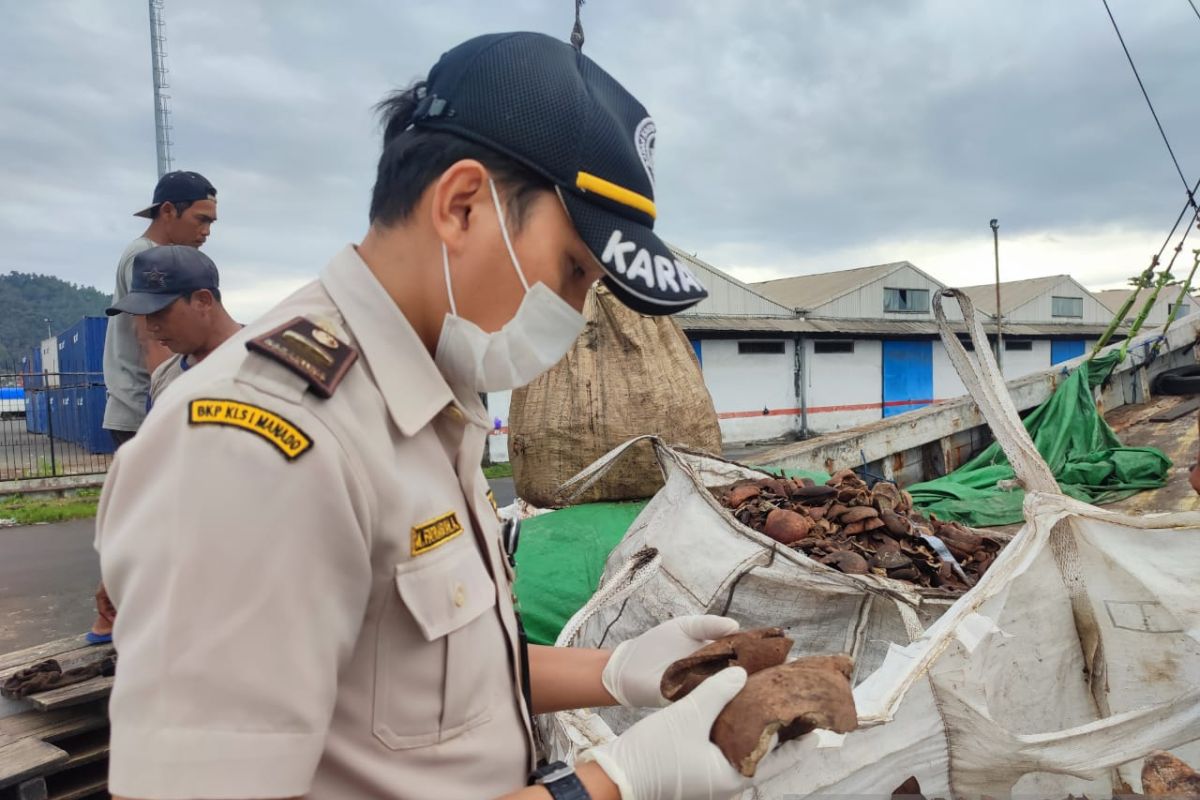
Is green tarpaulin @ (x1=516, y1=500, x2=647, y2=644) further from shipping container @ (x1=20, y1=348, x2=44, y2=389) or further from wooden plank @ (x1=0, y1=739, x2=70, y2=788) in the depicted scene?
shipping container @ (x1=20, y1=348, x2=44, y2=389)

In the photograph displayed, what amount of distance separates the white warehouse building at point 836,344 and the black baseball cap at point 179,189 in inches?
381

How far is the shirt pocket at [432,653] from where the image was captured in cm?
81

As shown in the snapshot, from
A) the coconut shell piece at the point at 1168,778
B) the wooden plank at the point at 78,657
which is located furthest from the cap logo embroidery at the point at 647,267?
the wooden plank at the point at 78,657

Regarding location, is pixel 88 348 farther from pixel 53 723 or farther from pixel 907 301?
pixel 907 301

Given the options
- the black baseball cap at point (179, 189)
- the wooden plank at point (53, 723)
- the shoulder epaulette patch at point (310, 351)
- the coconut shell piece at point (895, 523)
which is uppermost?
the black baseball cap at point (179, 189)

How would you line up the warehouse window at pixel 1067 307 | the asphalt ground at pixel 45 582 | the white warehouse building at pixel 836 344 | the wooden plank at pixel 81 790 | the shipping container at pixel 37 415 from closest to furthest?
1. the wooden plank at pixel 81 790
2. the asphalt ground at pixel 45 582
3. the white warehouse building at pixel 836 344
4. the shipping container at pixel 37 415
5. the warehouse window at pixel 1067 307

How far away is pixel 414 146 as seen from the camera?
927 millimetres

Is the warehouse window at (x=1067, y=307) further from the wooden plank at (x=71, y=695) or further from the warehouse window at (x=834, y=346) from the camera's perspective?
the wooden plank at (x=71, y=695)

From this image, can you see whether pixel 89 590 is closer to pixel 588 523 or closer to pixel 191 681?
pixel 588 523

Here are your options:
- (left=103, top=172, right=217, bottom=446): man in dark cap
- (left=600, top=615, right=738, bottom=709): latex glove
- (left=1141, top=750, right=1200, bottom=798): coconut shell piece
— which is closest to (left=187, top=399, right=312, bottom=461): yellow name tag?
(left=600, top=615, right=738, bottom=709): latex glove

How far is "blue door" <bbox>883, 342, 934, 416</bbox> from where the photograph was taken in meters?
17.8

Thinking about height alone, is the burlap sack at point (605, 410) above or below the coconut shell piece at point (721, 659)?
above

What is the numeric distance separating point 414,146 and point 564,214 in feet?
0.63

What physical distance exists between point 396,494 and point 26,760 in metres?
1.94
